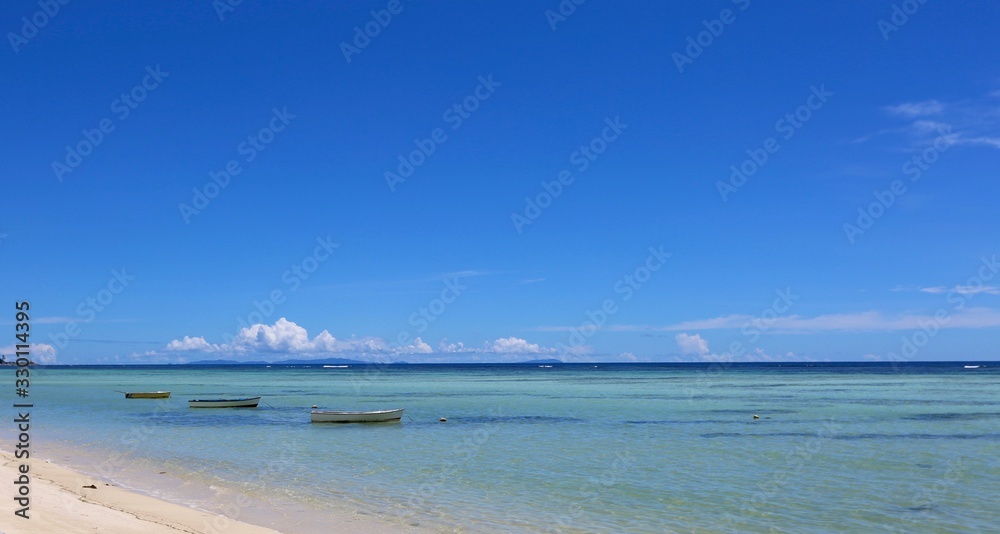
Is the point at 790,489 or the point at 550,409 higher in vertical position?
the point at 550,409

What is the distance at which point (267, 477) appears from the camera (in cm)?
2273

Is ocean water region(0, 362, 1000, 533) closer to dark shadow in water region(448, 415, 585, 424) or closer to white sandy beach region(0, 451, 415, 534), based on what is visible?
dark shadow in water region(448, 415, 585, 424)

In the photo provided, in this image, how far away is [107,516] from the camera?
1527 centimetres

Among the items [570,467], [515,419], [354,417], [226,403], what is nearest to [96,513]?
[570,467]

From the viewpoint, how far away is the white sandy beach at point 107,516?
45.5 feet

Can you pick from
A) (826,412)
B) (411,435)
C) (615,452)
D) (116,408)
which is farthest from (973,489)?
(116,408)

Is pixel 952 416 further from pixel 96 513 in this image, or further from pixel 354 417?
pixel 96 513

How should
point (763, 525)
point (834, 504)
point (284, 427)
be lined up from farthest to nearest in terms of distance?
point (284, 427), point (834, 504), point (763, 525)

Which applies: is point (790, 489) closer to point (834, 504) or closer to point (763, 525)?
point (834, 504)

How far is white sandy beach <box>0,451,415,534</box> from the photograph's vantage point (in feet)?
45.5

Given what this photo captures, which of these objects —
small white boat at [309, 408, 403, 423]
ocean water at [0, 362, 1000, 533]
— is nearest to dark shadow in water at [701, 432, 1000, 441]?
ocean water at [0, 362, 1000, 533]

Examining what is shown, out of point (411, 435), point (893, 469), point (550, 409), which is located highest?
point (550, 409)

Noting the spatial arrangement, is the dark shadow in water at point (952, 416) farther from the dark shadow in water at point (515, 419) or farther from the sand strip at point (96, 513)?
the sand strip at point (96, 513)

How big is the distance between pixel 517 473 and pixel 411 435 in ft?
42.2
